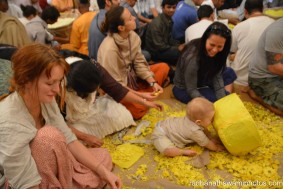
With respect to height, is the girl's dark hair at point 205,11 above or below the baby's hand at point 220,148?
above

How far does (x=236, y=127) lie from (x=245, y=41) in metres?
1.37

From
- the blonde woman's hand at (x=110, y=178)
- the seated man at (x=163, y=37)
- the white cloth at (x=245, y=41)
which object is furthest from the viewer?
the seated man at (x=163, y=37)

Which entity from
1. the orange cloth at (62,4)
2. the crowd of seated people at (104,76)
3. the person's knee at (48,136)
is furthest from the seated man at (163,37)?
the person's knee at (48,136)

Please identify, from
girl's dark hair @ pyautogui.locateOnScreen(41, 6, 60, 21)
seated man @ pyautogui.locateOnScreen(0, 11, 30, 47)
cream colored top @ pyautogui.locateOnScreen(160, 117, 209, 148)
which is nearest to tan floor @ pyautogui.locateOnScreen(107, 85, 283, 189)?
cream colored top @ pyautogui.locateOnScreen(160, 117, 209, 148)

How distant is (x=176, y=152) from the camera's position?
214cm

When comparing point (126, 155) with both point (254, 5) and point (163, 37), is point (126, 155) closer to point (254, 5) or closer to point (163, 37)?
point (163, 37)

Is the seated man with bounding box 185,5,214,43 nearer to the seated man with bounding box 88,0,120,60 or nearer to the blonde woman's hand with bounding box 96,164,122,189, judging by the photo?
the seated man with bounding box 88,0,120,60

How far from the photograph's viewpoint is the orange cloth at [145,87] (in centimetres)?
264

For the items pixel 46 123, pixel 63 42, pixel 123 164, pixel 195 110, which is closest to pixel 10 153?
pixel 46 123

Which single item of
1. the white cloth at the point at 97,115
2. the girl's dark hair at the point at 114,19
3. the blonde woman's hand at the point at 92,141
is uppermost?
the girl's dark hair at the point at 114,19

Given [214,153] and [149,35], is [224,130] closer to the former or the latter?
[214,153]

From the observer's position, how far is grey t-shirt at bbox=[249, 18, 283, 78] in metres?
2.59

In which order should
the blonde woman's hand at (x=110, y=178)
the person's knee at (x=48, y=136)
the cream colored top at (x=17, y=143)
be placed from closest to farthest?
the cream colored top at (x=17, y=143) → the person's knee at (x=48, y=136) → the blonde woman's hand at (x=110, y=178)

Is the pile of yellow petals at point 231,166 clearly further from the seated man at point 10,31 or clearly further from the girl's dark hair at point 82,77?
the seated man at point 10,31
